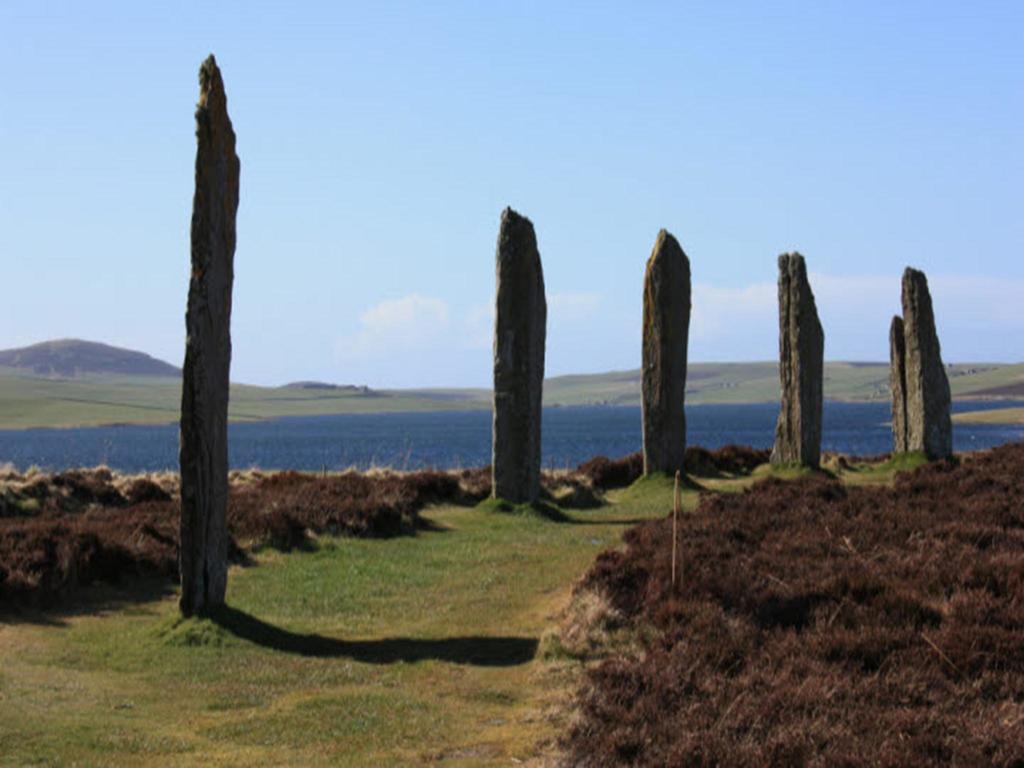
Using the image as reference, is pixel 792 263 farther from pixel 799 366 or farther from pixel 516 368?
pixel 516 368

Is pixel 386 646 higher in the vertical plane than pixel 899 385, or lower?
lower

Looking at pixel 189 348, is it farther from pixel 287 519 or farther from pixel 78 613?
pixel 287 519

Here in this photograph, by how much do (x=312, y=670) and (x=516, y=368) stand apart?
42.3 feet

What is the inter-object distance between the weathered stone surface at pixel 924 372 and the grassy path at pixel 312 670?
14.3 meters

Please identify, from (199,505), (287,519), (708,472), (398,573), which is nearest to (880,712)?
(199,505)

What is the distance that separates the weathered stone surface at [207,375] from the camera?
1335 centimetres

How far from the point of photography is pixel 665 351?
2762 centimetres

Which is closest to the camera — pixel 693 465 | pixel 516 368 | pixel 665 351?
pixel 516 368

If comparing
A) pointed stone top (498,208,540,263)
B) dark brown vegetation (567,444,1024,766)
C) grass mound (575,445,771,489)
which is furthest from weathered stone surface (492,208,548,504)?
dark brown vegetation (567,444,1024,766)

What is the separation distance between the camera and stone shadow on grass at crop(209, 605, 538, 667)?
Result: 1216 cm

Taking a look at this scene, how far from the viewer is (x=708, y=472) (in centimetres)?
3170

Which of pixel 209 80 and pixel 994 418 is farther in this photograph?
pixel 994 418

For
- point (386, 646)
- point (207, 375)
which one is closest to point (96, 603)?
point (207, 375)

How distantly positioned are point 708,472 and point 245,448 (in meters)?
65.9
